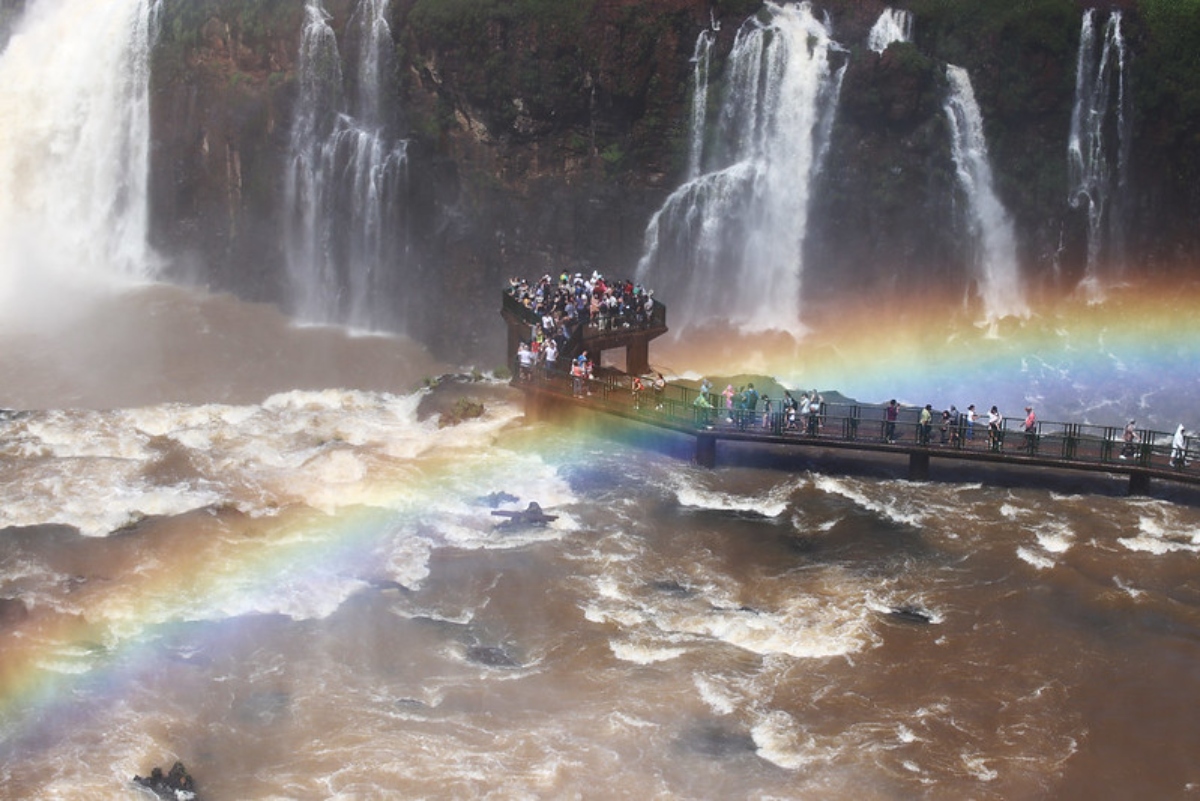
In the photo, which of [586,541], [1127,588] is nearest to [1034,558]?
[1127,588]

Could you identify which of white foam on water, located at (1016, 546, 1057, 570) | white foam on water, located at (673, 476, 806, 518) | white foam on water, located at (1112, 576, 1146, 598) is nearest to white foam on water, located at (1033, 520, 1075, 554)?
white foam on water, located at (1016, 546, 1057, 570)

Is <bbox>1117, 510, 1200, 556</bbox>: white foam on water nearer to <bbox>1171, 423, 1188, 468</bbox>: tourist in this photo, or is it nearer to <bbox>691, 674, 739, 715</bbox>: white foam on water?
<bbox>1171, 423, 1188, 468</bbox>: tourist

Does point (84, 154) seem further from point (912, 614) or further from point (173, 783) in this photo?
point (912, 614)

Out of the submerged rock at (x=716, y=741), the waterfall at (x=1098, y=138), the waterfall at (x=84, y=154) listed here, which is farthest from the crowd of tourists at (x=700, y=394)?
the waterfall at (x=84, y=154)

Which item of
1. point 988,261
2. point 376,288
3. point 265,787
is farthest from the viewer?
point 376,288

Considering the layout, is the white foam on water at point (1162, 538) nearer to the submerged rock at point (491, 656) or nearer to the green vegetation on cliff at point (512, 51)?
the submerged rock at point (491, 656)

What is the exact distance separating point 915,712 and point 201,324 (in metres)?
33.3

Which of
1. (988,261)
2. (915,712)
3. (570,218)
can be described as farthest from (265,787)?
(988,261)

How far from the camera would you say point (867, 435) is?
3478 cm

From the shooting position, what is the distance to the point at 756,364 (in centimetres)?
4581

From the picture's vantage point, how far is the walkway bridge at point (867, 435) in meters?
33.1

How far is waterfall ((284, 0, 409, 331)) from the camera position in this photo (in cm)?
5075

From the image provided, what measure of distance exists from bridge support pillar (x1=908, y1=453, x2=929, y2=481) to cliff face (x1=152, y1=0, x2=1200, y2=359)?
1419 centimetres

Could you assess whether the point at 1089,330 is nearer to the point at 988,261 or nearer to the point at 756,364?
the point at 988,261
